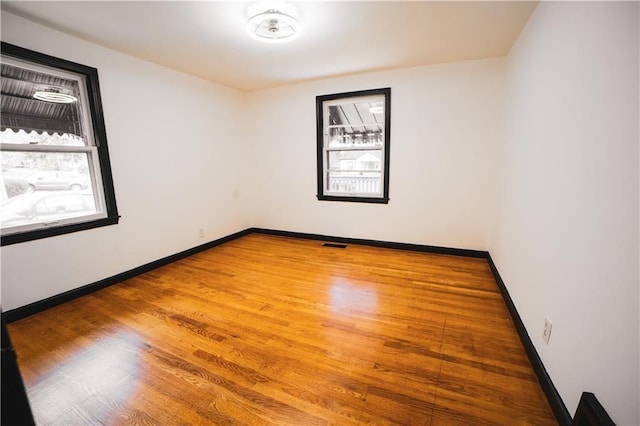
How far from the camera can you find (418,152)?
361cm

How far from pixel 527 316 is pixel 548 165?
1057 millimetres

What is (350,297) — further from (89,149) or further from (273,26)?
(89,149)

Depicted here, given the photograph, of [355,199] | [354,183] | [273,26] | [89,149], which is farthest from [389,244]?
[89,149]

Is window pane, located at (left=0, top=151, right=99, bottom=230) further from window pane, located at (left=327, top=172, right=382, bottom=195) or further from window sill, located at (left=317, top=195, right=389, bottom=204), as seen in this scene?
window pane, located at (left=327, top=172, right=382, bottom=195)

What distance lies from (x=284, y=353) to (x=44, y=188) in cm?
264

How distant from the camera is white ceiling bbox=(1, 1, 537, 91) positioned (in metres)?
2.06

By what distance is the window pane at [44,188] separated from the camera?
7.46ft

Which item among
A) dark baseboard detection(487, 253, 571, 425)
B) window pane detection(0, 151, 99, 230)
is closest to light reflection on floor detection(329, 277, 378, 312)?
dark baseboard detection(487, 253, 571, 425)

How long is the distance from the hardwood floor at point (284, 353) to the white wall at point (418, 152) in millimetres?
870

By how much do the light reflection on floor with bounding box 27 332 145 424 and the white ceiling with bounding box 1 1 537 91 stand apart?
Answer: 252cm

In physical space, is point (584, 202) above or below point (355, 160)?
below

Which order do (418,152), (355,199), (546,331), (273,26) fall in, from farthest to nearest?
(355,199)
(418,152)
(273,26)
(546,331)

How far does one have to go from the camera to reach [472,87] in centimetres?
324

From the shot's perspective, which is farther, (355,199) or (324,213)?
(324,213)
